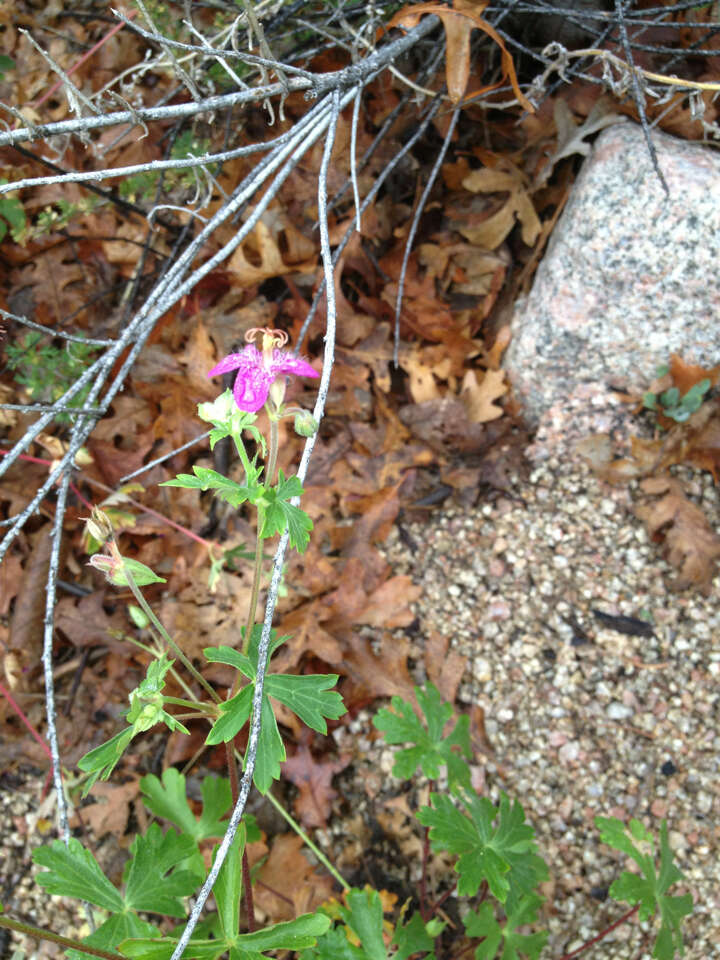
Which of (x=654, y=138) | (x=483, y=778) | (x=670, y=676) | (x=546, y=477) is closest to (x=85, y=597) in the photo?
(x=483, y=778)

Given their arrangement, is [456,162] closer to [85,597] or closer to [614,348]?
[614,348]

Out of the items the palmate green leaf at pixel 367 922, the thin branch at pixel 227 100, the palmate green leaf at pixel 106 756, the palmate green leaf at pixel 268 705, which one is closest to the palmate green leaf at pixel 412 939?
the palmate green leaf at pixel 367 922

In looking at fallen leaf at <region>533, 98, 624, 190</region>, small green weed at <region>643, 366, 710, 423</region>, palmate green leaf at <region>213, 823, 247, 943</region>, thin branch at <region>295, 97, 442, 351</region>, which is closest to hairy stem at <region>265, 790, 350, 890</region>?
palmate green leaf at <region>213, 823, 247, 943</region>

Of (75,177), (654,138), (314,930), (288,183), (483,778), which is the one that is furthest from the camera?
(288,183)

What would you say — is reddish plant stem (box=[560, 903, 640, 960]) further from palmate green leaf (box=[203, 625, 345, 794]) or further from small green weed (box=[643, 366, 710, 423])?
small green weed (box=[643, 366, 710, 423])

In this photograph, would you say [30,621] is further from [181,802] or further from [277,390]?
[277,390]

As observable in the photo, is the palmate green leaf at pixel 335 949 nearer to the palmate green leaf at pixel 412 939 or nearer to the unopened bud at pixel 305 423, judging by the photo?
the palmate green leaf at pixel 412 939
